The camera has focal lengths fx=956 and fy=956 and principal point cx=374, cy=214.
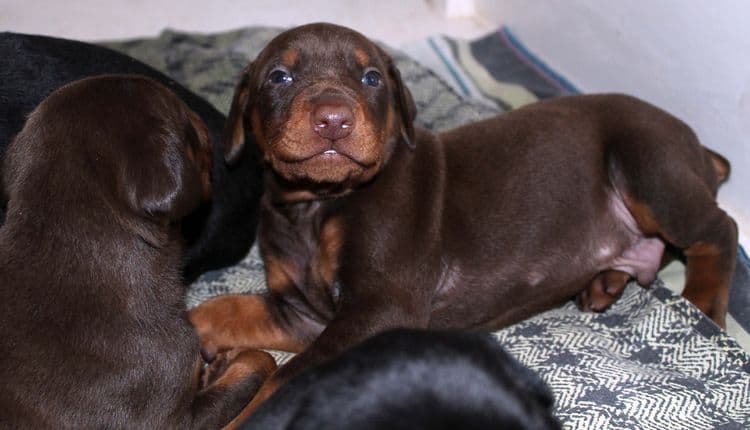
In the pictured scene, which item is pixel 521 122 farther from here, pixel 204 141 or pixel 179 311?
pixel 179 311

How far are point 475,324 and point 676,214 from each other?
3.06ft

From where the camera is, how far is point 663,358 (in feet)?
12.5

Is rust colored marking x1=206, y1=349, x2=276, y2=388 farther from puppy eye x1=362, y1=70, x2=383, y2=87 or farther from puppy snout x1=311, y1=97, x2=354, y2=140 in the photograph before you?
puppy eye x1=362, y1=70, x2=383, y2=87

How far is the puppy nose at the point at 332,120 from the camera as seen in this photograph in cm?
325

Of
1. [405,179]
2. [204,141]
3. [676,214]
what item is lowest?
[676,214]

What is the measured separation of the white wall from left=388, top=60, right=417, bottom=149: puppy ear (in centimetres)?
157

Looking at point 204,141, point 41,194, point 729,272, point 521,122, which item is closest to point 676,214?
point 729,272

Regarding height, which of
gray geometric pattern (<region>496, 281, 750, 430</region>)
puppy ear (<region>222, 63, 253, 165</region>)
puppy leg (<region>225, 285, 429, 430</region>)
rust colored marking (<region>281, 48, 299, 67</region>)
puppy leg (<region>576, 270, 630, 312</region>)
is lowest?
gray geometric pattern (<region>496, 281, 750, 430</region>)

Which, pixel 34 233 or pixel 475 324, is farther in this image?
pixel 475 324

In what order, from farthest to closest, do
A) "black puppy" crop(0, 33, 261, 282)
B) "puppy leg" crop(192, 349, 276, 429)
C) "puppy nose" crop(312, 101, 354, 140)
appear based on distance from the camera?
"black puppy" crop(0, 33, 261, 282) → "puppy leg" crop(192, 349, 276, 429) → "puppy nose" crop(312, 101, 354, 140)

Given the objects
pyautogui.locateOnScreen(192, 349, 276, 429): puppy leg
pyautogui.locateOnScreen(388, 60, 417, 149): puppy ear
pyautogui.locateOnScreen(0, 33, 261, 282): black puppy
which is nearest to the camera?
pyautogui.locateOnScreen(192, 349, 276, 429): puppy leg

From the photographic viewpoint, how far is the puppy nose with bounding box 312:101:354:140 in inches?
128

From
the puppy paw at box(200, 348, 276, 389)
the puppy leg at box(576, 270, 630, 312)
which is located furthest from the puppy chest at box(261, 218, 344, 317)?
the puppy leg at box(576, 270, 630, 312)

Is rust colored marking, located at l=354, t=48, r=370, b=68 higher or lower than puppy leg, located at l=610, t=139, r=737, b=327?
higher
